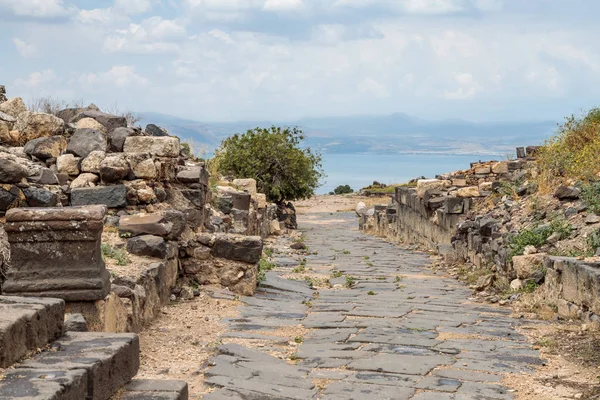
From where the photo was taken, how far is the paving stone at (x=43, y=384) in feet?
12.5

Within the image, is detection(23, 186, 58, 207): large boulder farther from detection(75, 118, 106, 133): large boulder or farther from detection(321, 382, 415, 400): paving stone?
detection(321, 382, 415, 400): paving stone

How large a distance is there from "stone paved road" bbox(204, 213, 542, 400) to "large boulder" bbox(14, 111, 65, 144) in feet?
13.7

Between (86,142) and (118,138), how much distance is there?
759 mm

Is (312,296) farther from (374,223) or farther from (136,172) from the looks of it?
(374,223)

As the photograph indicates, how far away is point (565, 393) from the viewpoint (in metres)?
6.34

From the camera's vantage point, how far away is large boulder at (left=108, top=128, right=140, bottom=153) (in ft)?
41.3

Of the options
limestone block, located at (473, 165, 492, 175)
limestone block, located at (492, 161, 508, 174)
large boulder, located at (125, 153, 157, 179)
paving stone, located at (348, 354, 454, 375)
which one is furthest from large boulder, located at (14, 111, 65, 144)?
limestone block, located at (492, 161, 508, 174)

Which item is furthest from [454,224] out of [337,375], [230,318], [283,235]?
[337,375]

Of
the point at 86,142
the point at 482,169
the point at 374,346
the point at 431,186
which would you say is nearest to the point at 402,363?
the point at 374,346

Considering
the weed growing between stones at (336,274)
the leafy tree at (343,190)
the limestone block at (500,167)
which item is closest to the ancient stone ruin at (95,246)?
the weed growing between stones at (336,274)

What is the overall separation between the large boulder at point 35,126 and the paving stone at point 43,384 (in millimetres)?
8639

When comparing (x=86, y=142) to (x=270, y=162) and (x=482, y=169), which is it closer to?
(x=482, y=169)

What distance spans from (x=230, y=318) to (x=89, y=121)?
18.1ft

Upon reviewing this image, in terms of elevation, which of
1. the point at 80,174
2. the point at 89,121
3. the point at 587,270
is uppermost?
the point at 89,121
